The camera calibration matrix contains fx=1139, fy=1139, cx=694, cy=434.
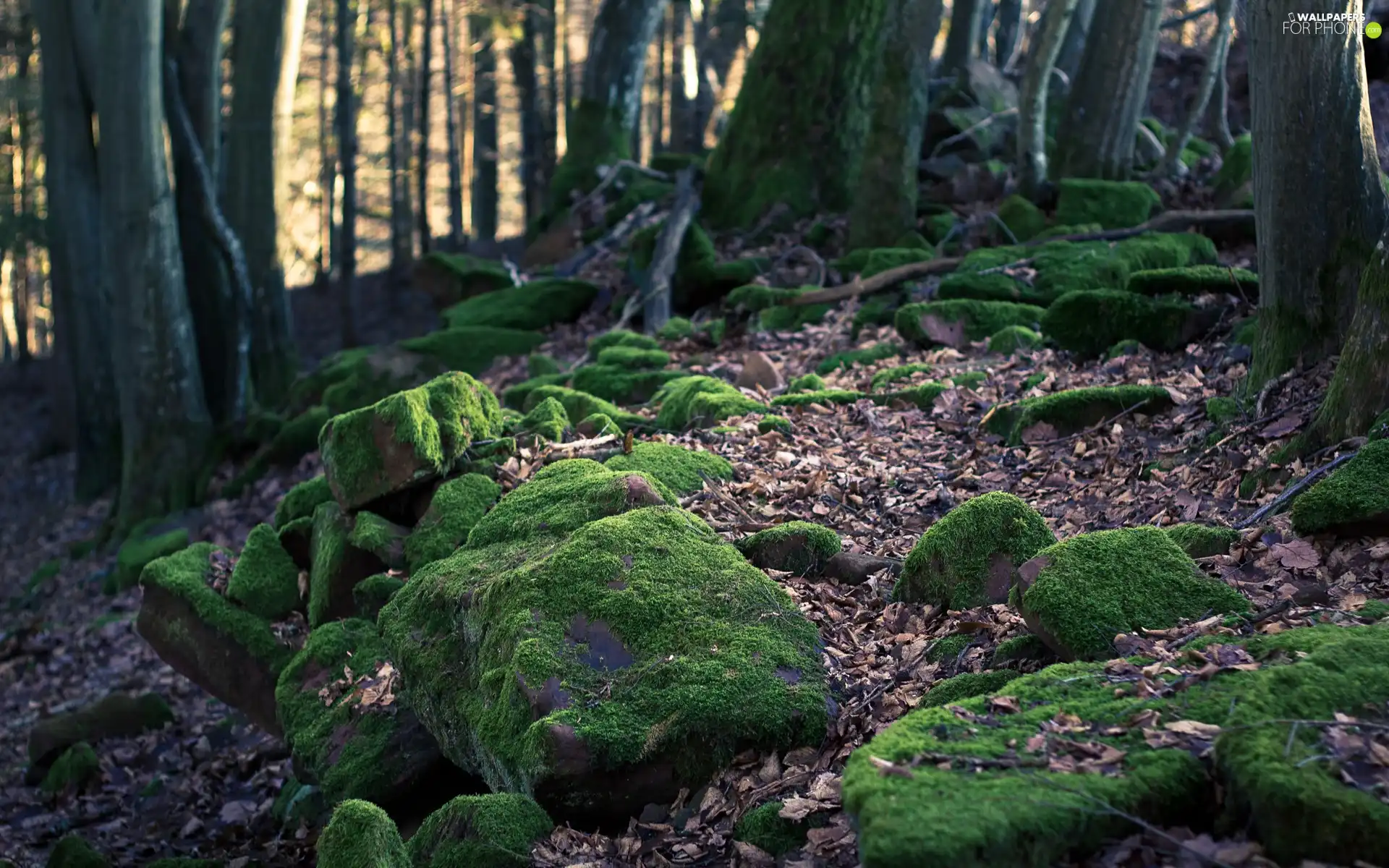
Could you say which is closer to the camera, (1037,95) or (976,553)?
(976,553)

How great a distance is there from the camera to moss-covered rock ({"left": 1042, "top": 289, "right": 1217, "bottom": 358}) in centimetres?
805

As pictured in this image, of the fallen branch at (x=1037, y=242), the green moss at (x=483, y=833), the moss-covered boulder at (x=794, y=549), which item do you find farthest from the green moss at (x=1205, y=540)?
the fallen branch at (x=1037, y=242)

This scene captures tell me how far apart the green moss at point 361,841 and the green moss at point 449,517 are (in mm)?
2117

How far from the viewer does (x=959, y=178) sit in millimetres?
13078

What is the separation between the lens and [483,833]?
398cm

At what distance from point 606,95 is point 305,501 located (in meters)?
11.5

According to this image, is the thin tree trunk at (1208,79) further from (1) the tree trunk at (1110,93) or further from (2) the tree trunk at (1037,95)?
(2) the tree trunk at (1037,95)

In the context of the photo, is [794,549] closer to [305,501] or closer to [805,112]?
[305,501]

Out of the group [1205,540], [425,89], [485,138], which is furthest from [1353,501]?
[485,138]

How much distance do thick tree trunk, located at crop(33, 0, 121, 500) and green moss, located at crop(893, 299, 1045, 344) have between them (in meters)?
10.4

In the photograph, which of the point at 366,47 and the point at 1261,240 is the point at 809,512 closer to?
the point at 1261,240

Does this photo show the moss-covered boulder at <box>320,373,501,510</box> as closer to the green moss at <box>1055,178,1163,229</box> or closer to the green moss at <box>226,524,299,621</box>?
the green moss at <box>226,524,299,621</box>

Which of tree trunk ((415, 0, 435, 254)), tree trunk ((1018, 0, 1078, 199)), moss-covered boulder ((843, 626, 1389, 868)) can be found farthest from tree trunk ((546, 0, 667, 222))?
moss-covered boulder ((843, 626, 1389, 868))

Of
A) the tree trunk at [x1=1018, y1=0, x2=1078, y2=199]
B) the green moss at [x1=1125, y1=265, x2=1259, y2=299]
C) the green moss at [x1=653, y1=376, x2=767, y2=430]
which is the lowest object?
the green moss at [x1=653, y1=376, x2=767, y2=430]
